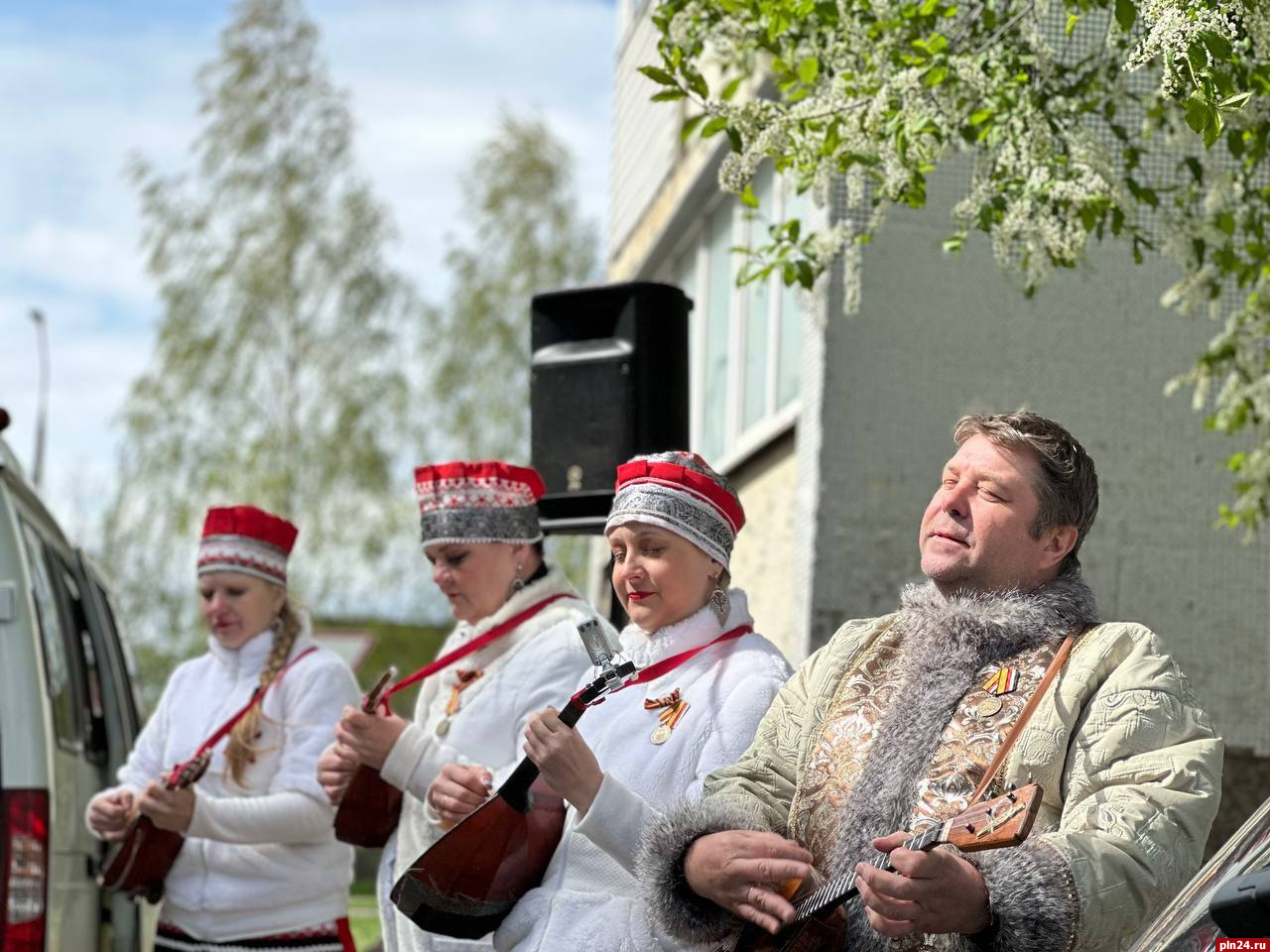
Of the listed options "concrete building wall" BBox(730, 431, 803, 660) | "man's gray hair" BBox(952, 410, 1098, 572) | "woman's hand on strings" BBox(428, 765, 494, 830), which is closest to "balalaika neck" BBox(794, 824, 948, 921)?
"man's gray hair" BBox(952, 410, 1098, 572)

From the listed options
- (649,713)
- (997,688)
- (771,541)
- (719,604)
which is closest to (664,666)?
(649,713)

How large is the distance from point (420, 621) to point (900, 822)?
1035 inches

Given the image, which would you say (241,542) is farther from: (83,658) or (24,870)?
(24,870)

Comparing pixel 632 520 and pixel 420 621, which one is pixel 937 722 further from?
pixel 420 621

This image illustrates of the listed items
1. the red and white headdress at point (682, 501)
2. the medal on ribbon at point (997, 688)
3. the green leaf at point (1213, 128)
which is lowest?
the medal on ribbon at point (997, 688)

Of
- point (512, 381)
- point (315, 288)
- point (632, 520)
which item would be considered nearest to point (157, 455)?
point (315, 288)

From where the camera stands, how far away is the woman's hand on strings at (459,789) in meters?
4.35

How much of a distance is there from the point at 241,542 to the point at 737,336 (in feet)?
19.6

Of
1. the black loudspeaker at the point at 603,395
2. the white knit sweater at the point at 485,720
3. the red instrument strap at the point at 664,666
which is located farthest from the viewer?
the black loudspeaker at the point at 603,395

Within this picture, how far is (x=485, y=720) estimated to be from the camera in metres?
4.79

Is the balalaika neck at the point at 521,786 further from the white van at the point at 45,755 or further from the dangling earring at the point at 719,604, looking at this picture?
the white van at the point at 45,755

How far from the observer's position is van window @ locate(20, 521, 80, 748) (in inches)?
213

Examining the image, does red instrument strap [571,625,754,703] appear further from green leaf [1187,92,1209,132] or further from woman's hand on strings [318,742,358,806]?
green leaf [1187,92,1209,132]

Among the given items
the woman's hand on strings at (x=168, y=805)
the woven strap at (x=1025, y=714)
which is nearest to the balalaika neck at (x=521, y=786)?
the woven strap at (x=1025, y=714)
